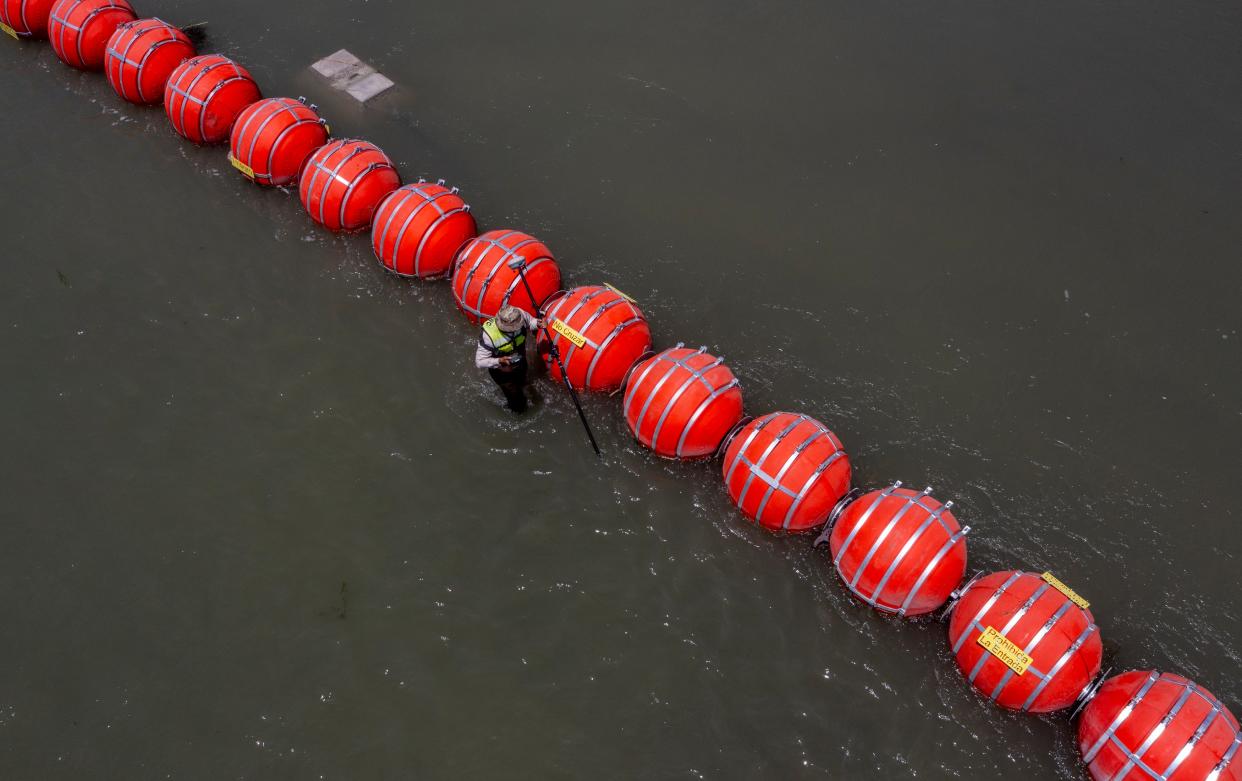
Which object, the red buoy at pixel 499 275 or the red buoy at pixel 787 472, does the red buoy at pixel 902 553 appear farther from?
the red buoy at pixel 499 275

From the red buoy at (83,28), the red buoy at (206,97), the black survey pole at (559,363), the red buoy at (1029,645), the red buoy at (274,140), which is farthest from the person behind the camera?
the red buoy at (83,28)

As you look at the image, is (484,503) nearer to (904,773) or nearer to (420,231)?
(420,231)

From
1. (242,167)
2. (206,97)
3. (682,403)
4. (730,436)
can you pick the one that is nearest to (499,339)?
(682,403)

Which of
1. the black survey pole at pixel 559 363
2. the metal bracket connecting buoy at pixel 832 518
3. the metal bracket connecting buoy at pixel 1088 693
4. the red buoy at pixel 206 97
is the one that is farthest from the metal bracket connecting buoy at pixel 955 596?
the red buoy at pixel 206 97

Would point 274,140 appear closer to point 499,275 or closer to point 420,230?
point 420,230

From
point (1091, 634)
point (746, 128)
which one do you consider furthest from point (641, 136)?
point (1091, 634)

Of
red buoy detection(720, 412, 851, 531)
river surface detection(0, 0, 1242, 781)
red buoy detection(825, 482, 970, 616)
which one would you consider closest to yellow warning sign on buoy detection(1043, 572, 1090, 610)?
red buoy detection(825, 482, 970, 616)

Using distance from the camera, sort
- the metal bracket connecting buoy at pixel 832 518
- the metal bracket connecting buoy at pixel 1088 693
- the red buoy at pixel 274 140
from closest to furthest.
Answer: the metal bracket connecting buoy at pixel 1088 693, the metal bracket connecting buoy at pixel 832 518, the red buoy at pixel 274 140

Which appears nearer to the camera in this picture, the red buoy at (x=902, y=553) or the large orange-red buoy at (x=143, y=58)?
the red buoy at (x=902, y=553)
